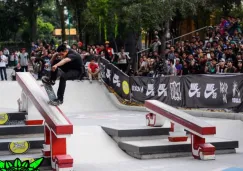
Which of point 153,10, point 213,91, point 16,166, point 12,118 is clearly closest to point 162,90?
point 213,91

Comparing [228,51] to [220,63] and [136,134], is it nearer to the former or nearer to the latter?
[220,63]

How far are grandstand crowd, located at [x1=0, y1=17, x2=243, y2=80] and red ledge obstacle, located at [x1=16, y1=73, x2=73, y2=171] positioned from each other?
8.21 metres

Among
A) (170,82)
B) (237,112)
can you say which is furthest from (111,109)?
(237,112)

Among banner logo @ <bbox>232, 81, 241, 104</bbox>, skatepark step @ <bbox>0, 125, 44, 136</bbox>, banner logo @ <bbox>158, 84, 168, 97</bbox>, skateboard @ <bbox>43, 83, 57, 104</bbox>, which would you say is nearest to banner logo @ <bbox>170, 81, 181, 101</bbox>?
banner logo @ <bbox>158, 84, 168, 97</bbox>

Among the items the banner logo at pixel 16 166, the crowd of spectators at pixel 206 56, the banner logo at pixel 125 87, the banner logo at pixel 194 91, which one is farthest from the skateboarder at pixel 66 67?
the banner logo at pixel 125 87

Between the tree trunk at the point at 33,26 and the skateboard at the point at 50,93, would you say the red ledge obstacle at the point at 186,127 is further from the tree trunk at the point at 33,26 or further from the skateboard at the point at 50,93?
the tree trunk at the point at 33,26

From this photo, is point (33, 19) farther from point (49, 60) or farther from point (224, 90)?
point (224, 90)

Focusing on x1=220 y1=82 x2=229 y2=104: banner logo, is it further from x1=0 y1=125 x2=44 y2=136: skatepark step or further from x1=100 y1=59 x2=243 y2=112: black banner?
x1=0 y1=125 x2=44 y2=136: skatepark step

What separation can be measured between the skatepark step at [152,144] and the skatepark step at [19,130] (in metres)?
1.98

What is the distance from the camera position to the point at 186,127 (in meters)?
11.4

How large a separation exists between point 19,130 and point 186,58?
422 inches

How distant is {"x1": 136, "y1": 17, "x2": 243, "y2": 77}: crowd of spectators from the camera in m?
18.2

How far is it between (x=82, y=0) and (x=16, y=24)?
16.2m

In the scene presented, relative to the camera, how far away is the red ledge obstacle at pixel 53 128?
30.8 ft
